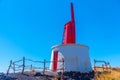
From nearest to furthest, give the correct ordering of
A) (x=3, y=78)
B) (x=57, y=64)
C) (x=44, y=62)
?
(x=3, y=78), (x=44, y=62), (x=57, y=64)

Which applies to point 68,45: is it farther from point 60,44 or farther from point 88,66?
point 88,66

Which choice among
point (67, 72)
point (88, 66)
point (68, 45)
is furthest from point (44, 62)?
point (88, 66)

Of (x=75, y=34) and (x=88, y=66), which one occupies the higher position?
(x=75, y=34)

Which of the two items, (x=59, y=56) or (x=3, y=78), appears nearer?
(x=3, y=78)

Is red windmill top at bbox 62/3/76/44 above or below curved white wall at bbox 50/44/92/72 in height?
above

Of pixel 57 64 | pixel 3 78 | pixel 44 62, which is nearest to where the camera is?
pixel 3 78

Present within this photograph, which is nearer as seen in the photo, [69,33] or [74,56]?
[74,56]

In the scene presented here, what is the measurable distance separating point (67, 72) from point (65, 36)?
7.02m

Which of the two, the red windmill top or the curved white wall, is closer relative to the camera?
the curved white wall

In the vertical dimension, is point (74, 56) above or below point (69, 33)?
below

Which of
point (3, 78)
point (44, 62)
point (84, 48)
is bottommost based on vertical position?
point (3, 78)

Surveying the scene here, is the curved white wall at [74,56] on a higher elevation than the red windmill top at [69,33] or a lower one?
lower

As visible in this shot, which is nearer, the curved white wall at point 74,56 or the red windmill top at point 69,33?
the curved white wall at point 74,56

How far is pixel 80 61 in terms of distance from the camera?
39031mm
